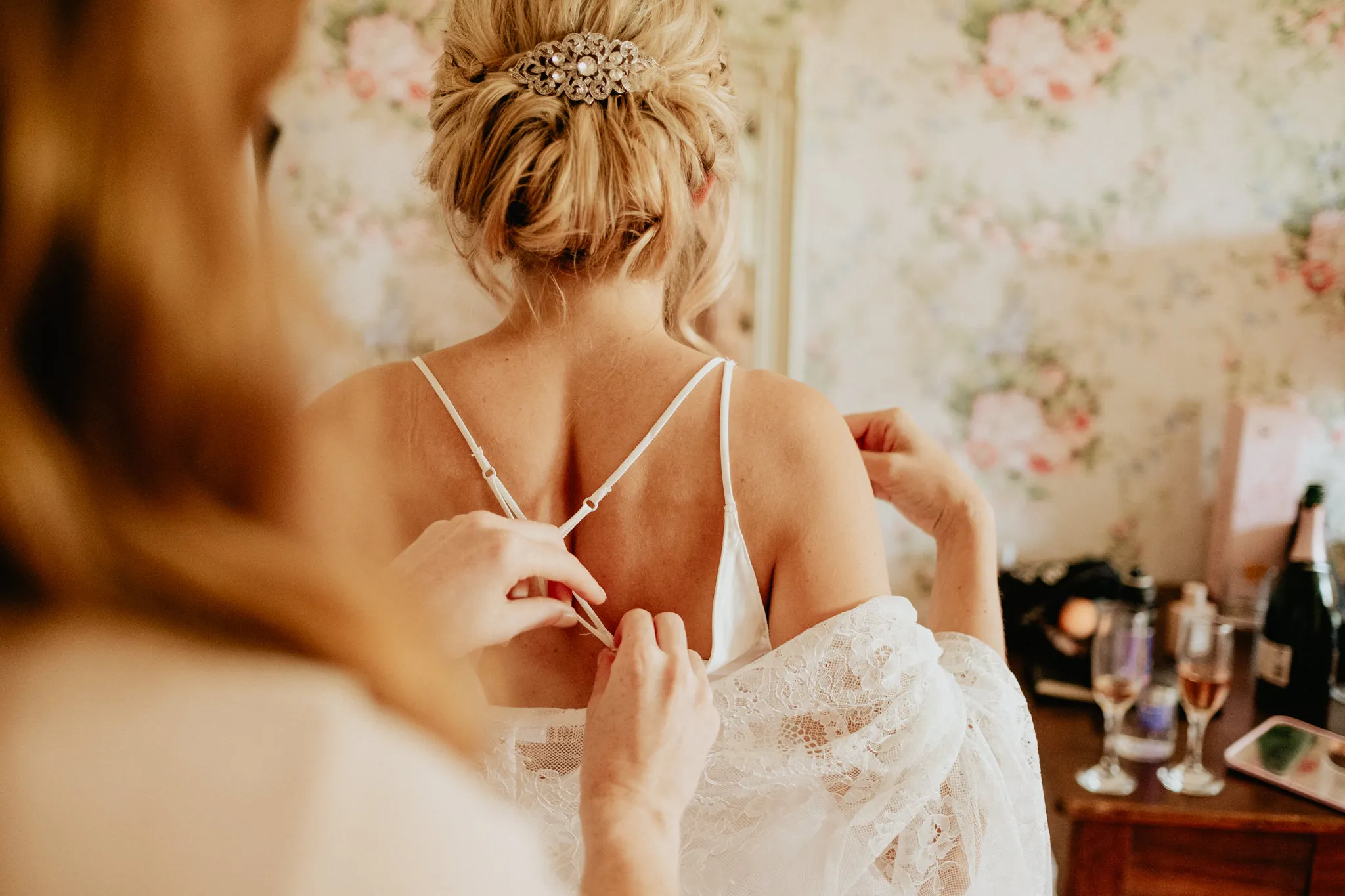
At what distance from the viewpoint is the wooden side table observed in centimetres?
118

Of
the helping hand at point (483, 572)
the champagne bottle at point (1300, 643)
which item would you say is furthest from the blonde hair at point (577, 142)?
the champagne bottle at point (1300, 643)

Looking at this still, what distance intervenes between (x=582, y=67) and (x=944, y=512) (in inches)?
25.0

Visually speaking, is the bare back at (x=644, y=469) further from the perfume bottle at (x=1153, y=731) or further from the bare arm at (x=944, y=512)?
the perfume bottle at (x=1153, y=731)

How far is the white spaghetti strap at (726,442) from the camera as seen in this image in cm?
78

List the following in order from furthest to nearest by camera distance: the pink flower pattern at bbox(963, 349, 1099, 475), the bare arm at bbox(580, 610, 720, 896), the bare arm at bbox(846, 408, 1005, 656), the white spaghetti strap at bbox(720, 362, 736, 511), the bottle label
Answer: the pink flower pattern at bbox(963, 349, 1099, 475)
the bottle label
the bare arm at bbox(846, 408, 1005, 656)
the white spaghetti strap at bbox(720, 362, 736, 511)
the bare arm at bbox(580, 610, 720, 896)

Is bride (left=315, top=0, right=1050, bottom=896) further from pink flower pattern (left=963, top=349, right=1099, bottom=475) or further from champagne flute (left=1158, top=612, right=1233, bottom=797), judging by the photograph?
pink flower pattern (left=963, top=349, right=1099, bottom=475)

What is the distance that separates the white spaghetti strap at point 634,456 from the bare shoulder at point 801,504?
0.04 metres

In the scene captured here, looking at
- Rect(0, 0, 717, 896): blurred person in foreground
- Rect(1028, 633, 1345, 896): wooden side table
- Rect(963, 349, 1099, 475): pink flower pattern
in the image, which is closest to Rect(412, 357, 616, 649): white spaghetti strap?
Rect(0, 0, 717, 896): blurred person in foreground

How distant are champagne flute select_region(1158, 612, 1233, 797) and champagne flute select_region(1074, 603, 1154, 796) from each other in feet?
0.16

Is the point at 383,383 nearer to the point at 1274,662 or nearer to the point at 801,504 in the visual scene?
the point at 801,504

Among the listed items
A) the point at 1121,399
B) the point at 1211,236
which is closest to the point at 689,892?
the point at 1121,399

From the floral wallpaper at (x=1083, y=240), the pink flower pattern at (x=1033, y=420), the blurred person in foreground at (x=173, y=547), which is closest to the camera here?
the blurred person in foreground at (x=173, y=547)

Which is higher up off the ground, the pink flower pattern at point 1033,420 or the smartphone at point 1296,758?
the pink flower pattern at point 1033,420

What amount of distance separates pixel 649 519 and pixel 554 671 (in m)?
0.18
